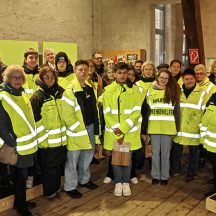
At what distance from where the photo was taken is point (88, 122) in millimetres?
3980

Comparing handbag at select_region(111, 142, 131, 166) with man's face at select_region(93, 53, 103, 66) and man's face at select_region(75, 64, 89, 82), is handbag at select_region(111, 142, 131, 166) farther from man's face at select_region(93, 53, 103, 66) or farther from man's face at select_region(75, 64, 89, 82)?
man's face at select_region(93, 53, 103, 66)

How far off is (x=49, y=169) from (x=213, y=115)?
203cm

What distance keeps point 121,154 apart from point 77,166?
71 centimetres

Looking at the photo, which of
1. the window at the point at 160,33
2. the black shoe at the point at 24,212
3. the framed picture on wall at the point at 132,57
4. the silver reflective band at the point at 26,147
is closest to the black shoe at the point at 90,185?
the black shoe at the point at 24,212

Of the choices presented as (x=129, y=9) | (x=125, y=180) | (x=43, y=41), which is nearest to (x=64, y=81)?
(x=125, y=180)

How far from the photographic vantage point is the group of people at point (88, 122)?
10.8 ft

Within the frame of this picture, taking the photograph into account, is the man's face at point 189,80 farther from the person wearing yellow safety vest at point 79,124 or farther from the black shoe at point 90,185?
the black shoe at point 90,185

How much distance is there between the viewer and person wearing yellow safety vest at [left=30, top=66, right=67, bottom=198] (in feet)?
11.8

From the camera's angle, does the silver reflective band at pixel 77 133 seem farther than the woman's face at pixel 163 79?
No

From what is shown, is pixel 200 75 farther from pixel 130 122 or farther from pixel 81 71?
pixel 81 71

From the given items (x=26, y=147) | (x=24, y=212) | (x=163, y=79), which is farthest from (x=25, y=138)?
(x=163, y=79)

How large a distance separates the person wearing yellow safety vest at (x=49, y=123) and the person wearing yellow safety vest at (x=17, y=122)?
0.23 m

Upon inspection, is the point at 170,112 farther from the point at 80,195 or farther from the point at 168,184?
the point at 80,195

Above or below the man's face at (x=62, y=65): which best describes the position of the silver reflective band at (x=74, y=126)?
below
